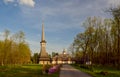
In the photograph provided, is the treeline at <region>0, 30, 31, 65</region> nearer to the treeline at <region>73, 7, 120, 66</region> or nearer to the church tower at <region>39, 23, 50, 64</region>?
the treeline at <region>73, 7, 120, 66</region>

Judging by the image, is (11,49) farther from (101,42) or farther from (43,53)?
(43,53)

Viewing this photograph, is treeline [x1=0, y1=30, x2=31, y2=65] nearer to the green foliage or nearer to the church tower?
the green foliage

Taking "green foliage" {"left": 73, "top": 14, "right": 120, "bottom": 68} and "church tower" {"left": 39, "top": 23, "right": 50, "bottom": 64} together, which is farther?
"church tower" {"left": 39, "top": 23, "right": 50, "bottom": 64}

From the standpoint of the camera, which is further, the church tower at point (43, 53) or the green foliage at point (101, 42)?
the church tower at point (43, 53)

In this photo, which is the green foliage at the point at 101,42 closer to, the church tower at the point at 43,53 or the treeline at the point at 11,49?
the treeline at the point at 11,49

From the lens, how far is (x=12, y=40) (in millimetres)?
67812

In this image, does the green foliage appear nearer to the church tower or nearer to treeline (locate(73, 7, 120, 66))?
treeline (locate(73, 7, 120, 66))

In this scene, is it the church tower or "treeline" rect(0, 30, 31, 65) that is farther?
the church tower

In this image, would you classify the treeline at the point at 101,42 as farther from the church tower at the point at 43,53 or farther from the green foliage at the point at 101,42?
the church tower at the point at 43,53

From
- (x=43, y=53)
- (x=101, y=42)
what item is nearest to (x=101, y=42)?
(x=101, y=42)

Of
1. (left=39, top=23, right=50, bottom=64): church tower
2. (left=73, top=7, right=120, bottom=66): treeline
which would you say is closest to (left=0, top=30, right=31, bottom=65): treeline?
(left=73, top=7, right=120, bottom=66): treeline

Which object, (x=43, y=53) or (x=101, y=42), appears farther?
(x=43, y=53)

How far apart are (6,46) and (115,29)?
93.1 ft


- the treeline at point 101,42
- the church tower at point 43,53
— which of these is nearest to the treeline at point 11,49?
the treeline at point 101,42
